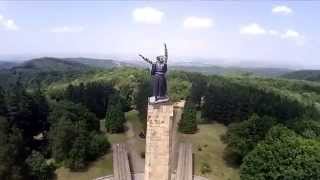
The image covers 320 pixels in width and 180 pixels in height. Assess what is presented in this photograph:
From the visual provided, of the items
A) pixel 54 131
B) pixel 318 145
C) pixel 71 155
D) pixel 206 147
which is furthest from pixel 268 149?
pixel 54 131

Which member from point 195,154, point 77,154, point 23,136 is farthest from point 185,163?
point 23,136

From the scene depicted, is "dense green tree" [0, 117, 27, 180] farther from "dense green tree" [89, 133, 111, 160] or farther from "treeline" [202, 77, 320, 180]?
"treeline" [202, 77, 320, 180]

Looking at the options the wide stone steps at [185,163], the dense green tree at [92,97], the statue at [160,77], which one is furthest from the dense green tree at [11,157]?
the statue at [160,77]

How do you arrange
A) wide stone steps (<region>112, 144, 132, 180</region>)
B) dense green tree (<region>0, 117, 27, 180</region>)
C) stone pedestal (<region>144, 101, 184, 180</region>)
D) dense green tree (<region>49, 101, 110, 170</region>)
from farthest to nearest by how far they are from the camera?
1. dense green tree (<region>49, 101, 110, 170</region>)
2. wide stone steps (<region>112, 144, 132, 180</region>)
3. dense green tree (<region>0, 117, 27, 180</region>)
4. stone pedestal (<region>144, 101, 184, 180</region>)

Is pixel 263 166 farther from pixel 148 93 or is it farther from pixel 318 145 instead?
pixel 148 93

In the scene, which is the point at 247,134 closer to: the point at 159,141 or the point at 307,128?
the point at 307,128

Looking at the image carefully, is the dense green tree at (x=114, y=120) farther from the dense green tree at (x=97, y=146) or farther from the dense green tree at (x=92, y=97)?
the dense green tree at (x=92, y=97)

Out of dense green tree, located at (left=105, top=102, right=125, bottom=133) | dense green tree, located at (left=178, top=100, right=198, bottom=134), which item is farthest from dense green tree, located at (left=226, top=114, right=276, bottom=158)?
dense green tree, located at (left=105, top=102, right=125, bottom=133)
